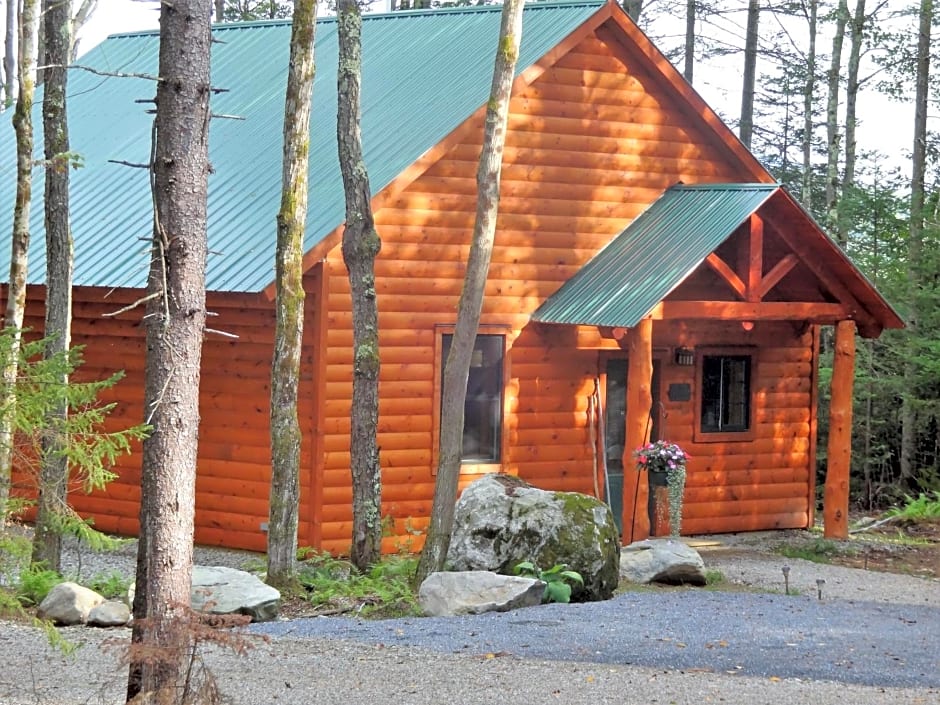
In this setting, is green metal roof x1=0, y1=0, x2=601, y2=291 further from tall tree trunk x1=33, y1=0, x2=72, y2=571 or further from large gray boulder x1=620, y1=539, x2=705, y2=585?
large gray boulder x1=620, y1=539, x2=705, y2=585

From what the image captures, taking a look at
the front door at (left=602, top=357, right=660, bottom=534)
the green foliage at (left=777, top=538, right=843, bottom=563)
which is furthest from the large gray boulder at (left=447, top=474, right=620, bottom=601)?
the front door at (left=602, top=357, right=660, bottom=534)

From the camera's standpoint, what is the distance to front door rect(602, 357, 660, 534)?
58.9 ft

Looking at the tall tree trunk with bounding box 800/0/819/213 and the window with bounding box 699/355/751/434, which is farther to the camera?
the tall tree trunk with bounding box 800/0/819/213

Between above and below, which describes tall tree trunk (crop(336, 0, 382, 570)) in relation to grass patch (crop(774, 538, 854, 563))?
above

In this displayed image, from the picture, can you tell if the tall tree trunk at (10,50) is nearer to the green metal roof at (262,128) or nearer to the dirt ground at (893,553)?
the green metal roof at (262,128)

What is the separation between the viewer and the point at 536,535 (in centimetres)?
1277

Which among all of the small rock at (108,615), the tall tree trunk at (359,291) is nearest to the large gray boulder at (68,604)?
the small rock at (108,615)

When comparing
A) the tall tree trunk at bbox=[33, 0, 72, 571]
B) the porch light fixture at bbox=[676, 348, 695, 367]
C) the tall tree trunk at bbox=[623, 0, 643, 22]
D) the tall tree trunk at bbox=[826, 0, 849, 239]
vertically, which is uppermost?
the tall tree trunk at bbox=[623, 0, 643, 22]

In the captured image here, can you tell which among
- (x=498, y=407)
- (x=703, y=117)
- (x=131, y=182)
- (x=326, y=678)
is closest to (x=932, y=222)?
(x=703, y=117)

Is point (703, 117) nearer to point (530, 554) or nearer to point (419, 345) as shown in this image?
point (419, 345)

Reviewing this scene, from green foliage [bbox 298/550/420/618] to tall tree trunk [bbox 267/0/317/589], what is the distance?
432mm

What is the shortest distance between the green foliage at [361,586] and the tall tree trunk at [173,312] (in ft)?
14.5

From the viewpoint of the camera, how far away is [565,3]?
18406 millimetres

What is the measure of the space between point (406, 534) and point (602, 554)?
415 cm
